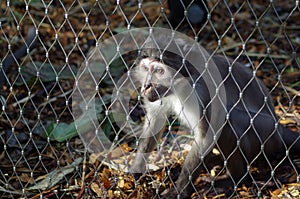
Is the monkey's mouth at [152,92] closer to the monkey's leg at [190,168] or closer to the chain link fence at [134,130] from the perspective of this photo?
the chain link fence at [134,130]

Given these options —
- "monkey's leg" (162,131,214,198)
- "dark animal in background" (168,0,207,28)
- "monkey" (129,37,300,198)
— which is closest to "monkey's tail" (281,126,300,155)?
"monkey" (129,37,300,198)

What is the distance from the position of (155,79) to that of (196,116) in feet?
1.36

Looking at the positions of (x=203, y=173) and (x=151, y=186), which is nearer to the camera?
(x=151, y=186)

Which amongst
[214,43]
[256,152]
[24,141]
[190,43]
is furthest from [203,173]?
[214,43]

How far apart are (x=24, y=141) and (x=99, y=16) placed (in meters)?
2.64

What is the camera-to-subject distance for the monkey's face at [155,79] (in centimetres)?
406

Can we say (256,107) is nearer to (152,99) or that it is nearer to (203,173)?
(203,173)

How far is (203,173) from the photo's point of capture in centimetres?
462

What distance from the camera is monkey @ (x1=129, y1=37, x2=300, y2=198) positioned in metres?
4.07

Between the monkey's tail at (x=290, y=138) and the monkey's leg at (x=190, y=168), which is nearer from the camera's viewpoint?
the monkey's leg at (x=190, y=168)

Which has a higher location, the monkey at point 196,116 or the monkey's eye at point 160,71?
the monkey's eye at point 160,71

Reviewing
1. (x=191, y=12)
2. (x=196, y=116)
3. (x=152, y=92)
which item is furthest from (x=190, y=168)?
(x=191, y=12)

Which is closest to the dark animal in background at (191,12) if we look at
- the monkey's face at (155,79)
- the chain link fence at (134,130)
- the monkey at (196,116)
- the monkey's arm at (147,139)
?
the chain link fence at (134,130)

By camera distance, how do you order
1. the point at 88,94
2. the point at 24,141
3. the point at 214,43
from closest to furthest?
the point at 24,141 → the point at 88,94 → the point at 214,43
